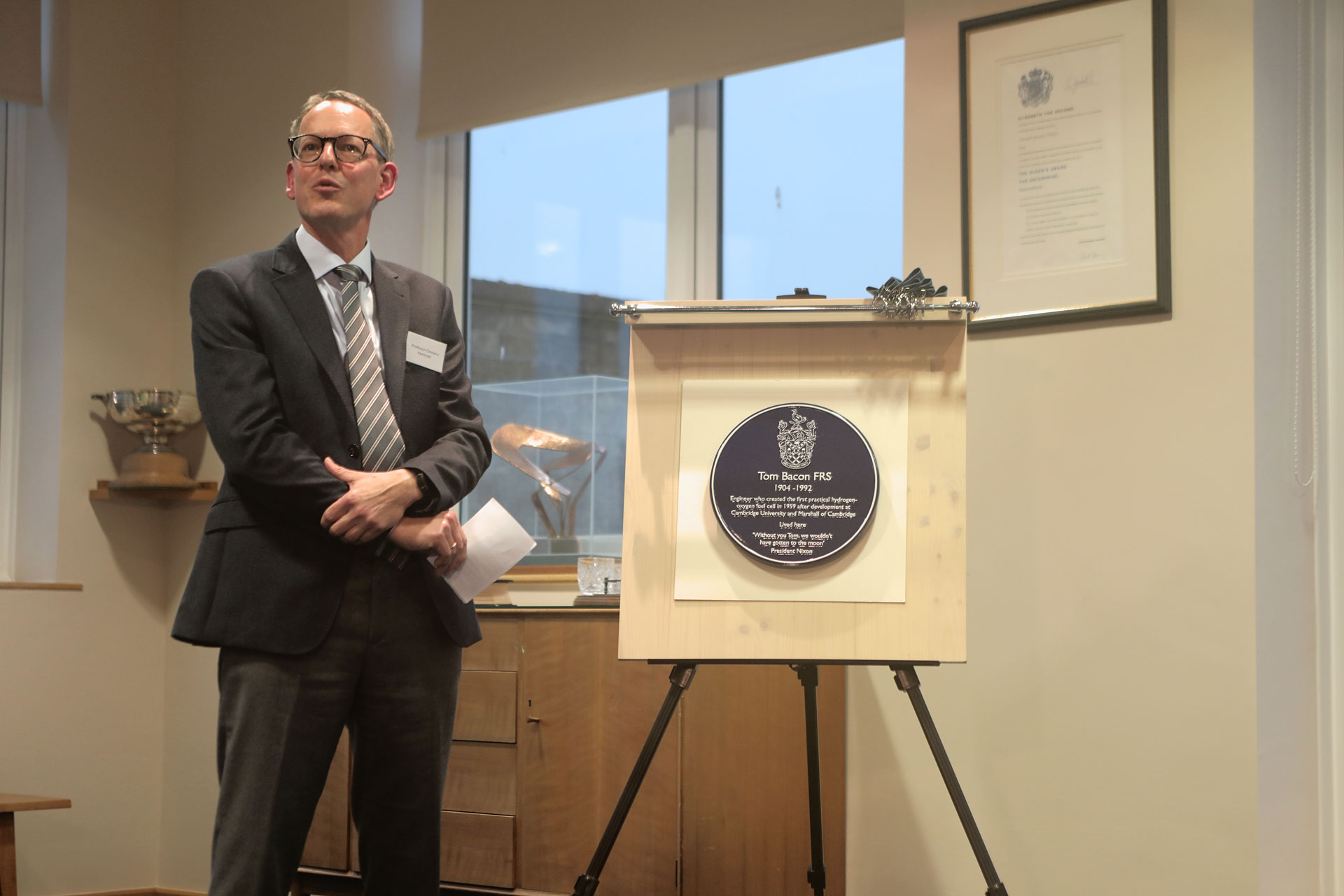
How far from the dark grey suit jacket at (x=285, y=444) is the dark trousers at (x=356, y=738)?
0.04 meters

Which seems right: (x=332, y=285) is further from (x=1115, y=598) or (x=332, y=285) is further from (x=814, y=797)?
(x=1115, y=598)

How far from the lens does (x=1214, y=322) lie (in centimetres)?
213

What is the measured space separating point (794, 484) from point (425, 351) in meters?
0.67

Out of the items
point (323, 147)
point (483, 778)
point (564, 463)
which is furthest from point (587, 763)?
point (323, 147)

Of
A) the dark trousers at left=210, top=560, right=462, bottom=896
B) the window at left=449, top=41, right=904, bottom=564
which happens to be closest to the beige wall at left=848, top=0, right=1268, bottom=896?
the window at left=449, top=41, right=904, bottom=564

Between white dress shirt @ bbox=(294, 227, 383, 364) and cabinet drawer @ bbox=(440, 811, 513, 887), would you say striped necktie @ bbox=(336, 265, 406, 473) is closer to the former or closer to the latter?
white dress shirt @ bbox=(294, 227, 383, 364)

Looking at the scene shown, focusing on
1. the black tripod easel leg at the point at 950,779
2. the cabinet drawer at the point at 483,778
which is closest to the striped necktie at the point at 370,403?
the black tripod easel leg at the point at 950,779

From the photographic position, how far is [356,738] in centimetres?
165

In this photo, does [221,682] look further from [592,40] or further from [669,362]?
[592,40]

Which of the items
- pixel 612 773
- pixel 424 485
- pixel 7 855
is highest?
pixel 424 485

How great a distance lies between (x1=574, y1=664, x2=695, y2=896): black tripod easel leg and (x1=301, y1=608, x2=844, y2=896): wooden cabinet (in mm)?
699

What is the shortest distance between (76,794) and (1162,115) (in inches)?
133

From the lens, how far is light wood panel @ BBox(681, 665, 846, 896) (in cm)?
243

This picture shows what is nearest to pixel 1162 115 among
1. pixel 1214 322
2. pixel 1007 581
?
pixel 1214 322
